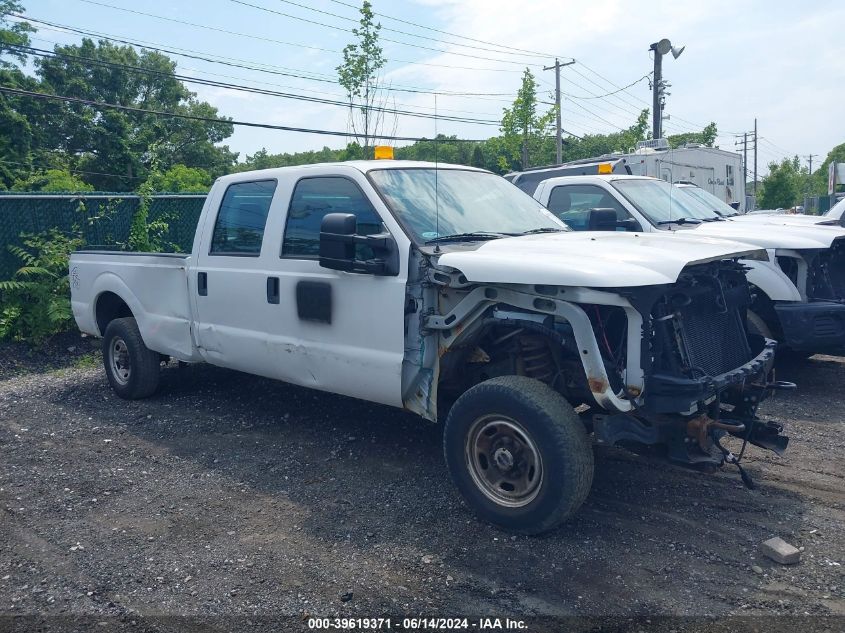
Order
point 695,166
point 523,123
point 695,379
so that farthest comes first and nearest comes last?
point 523,123 < point 695,166 < point 695,379

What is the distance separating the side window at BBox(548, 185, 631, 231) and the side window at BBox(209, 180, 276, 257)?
3881 millimetres

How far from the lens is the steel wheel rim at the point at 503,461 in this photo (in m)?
3.99

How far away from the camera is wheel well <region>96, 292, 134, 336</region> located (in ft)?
24.0

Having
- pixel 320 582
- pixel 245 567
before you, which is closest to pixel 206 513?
pixel 245 567

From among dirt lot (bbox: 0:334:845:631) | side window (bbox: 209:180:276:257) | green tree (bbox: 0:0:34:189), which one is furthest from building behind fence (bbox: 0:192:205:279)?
green tree (bbox: 0:0:34:189)

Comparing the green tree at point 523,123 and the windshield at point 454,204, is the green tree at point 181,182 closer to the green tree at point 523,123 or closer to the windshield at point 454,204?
the green tree at point 523,123

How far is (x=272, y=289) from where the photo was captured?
5414 mm

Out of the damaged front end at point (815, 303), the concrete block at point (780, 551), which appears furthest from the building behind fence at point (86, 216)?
the concrete block at point (780, 551)

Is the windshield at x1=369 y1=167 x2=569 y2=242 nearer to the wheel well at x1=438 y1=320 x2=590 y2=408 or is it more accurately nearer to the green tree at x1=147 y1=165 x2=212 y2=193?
the wheel well at x1=438 y1=320 x2=590 y2=408

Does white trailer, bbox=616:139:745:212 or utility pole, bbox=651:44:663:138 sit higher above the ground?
utility pole, bbox=651:44:663:138

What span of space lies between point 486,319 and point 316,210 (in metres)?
1.63

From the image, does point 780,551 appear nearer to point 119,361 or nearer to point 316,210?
point 316,210

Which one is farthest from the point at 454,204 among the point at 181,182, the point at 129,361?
the point at 181,182

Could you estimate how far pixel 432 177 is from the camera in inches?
209
